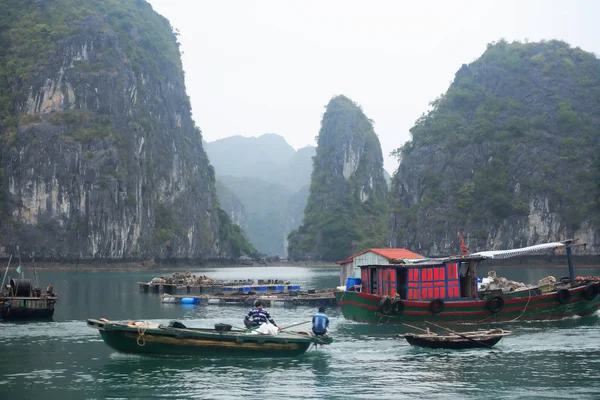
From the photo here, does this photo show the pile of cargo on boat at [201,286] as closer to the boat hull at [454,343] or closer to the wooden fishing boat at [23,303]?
the wooden fishing boat at [23,303]

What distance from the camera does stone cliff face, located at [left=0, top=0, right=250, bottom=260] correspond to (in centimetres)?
11112

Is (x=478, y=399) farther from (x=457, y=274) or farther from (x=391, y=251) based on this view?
(x=391, y=251)

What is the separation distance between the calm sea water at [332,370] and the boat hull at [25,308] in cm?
403

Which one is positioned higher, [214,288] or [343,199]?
[343,199]

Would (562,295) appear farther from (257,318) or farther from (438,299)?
(257,318)

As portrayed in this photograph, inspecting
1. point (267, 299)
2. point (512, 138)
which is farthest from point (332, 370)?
point (512, 138)

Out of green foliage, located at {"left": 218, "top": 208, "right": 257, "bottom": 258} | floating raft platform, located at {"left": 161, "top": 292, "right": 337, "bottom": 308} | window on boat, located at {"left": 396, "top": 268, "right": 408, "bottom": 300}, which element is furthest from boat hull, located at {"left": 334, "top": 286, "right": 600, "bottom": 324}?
green foliage, located at {"left": 218, "top": 208, "right": 257, "bottom": 258}

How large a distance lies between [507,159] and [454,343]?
322 feet

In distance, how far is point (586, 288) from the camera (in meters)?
33.0

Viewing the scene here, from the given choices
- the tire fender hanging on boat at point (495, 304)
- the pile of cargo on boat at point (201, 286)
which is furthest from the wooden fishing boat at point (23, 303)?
the tire fender hanging on boat at point (495, 304)

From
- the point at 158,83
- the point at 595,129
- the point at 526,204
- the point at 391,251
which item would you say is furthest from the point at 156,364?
the point at 158,83

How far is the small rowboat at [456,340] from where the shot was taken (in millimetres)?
23781

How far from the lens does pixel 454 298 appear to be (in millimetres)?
31375

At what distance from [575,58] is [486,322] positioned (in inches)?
4337
